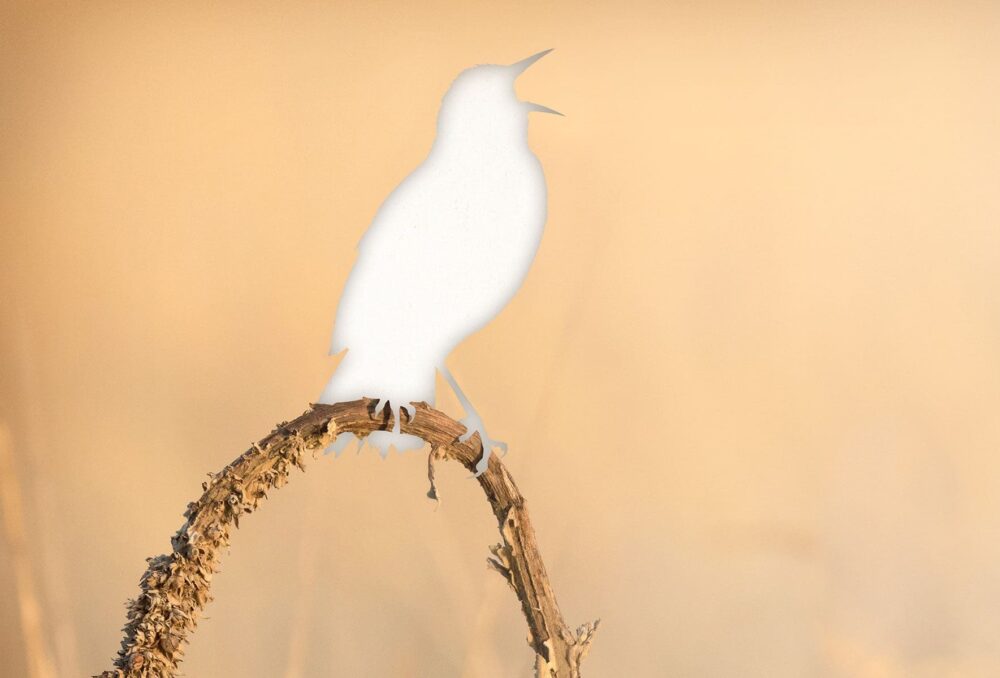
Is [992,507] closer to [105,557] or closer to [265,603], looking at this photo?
[265,603]

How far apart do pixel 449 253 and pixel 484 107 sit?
18 cm

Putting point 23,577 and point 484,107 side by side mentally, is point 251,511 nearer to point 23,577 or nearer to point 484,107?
point 484,107

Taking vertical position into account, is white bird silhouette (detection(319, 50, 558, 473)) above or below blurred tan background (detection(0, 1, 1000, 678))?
below

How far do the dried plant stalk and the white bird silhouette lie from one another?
3 cm

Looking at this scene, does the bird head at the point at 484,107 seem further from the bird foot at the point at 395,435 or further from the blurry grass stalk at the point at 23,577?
the blurry grass stalk at the point at 23,577

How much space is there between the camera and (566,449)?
199 centimetres

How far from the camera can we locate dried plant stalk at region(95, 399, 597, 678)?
0.88 m

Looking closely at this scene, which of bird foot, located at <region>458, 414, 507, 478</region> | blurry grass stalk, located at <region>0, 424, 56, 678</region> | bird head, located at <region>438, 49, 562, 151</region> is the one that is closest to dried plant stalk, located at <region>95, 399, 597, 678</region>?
bird foot, located at <region>458, 414, 507, 478</region>

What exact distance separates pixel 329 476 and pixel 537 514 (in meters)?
0.45

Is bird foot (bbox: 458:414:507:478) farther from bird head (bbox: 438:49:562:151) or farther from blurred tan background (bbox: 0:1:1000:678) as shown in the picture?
blurred tan background (bbox: 0:1:1000:678)

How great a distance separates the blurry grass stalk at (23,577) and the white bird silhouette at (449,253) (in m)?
1.31

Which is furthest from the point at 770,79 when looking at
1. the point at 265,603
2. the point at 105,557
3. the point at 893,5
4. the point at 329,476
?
the point at 105,557

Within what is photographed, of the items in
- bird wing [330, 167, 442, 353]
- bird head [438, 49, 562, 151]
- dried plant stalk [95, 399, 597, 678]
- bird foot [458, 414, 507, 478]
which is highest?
bird head [438, 49, 562, 151]

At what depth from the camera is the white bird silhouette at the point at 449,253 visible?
3.53ft
